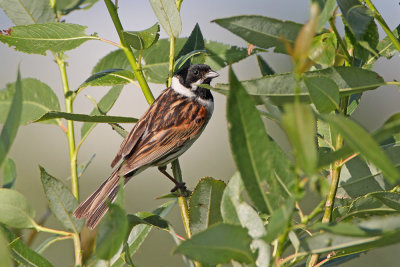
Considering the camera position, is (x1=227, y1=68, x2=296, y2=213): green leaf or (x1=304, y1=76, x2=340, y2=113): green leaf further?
(x1=304, y1=76, x2=340, y2=113): green leaf

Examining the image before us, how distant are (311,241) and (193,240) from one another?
322mm

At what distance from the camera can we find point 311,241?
1.20 m

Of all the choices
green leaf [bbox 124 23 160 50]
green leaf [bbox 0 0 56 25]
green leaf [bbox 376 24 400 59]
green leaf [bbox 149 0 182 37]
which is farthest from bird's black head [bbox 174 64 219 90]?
green leaf [bbox 376 24 400 59]

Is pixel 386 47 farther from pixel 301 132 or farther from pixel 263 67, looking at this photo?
pixel 301 132

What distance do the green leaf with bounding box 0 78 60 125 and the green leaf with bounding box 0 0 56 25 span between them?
0.27 m

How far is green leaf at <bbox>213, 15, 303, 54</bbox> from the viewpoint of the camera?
141 centimetres

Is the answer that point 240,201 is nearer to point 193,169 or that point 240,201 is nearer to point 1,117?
point 1,117

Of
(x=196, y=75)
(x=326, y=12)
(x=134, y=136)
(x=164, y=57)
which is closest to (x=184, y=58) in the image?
(x=164, y=57)

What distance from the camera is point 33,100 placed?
267 centimetres

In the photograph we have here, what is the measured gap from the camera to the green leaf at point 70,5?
2605mm

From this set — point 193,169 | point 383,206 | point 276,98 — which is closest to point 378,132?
point 276,98

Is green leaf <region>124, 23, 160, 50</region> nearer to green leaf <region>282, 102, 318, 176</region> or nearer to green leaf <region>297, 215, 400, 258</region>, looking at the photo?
green leaf <region>297, 215, 400, 258</region>

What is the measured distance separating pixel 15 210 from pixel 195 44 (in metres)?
1.05

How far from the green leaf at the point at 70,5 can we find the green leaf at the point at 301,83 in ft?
4.88
